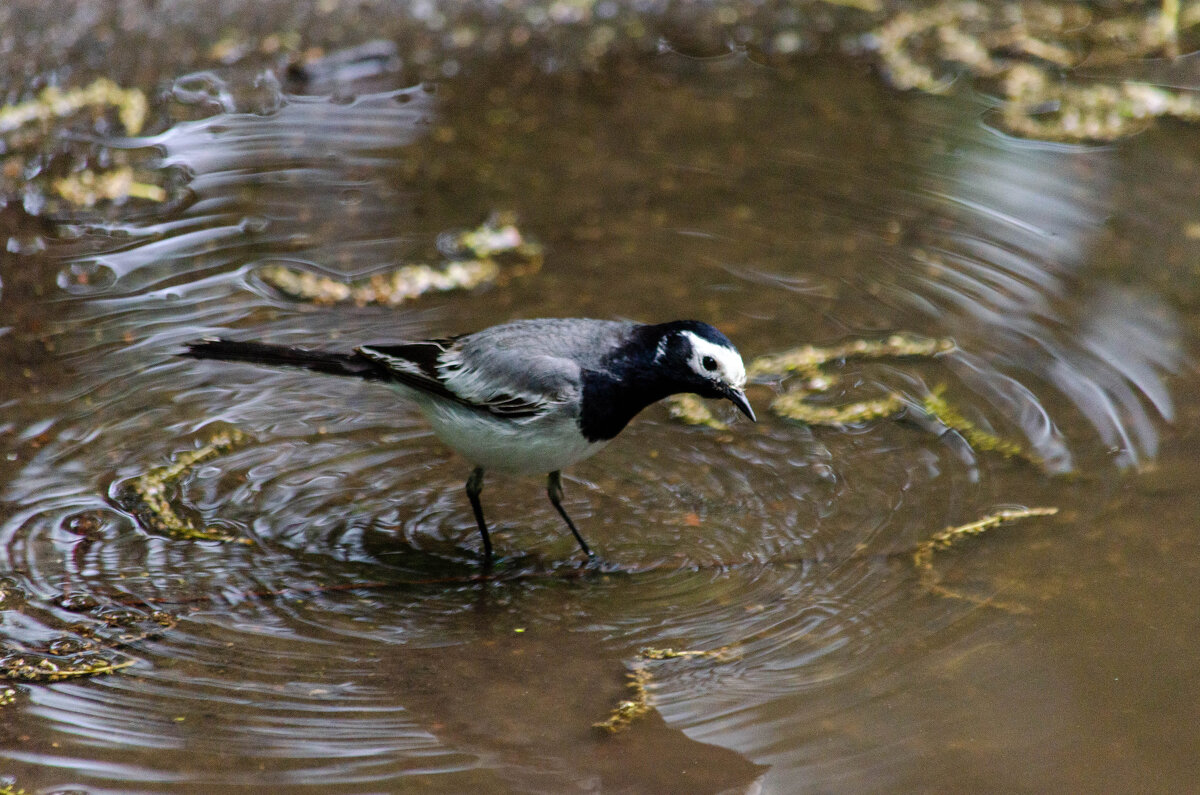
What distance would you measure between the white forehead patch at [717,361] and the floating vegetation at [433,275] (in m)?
2.10

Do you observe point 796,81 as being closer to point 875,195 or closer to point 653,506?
point 875,195

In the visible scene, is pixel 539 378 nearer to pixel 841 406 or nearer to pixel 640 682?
pixel 640 682

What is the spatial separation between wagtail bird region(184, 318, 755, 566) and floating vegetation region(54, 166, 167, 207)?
2738 mm

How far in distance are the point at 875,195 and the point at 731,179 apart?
2.99 ft

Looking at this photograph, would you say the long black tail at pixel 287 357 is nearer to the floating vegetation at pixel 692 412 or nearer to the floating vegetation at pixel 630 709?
the floating vegetation at pixel 692 412

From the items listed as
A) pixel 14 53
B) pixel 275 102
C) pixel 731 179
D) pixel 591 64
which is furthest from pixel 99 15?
pixel 731 179

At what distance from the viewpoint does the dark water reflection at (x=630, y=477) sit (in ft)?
14.2

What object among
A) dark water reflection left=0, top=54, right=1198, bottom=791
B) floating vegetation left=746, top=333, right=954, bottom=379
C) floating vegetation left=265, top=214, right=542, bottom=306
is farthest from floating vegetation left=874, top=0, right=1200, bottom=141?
floating vegetation left=265, top=214, right=542, bottom=306

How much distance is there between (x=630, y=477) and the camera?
5.94 metres

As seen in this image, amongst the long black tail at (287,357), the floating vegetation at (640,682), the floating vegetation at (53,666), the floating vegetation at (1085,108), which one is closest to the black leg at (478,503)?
the long black tail at (287,357)

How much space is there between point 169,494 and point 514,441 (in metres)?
1.56

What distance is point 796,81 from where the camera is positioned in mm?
9328

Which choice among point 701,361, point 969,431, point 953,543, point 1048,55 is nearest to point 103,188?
point 701,361

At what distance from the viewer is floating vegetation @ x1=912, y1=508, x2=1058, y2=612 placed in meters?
5.04
